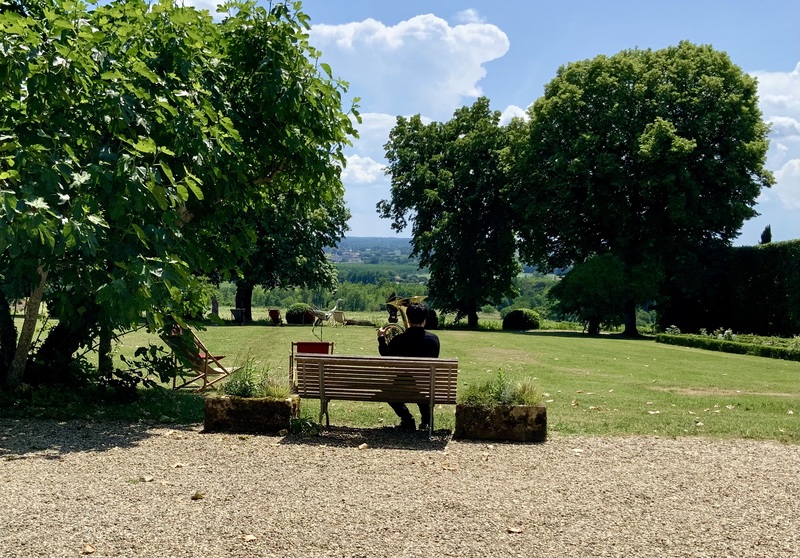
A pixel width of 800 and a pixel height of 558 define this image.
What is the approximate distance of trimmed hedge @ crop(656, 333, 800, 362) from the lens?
2355 centimetres

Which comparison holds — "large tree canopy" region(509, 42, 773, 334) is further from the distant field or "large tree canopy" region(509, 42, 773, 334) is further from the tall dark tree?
the distant field

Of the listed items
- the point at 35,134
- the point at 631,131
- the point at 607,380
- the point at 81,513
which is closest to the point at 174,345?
the point at 35,134

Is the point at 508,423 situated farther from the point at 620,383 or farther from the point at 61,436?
the point at 620,383

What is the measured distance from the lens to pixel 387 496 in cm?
611

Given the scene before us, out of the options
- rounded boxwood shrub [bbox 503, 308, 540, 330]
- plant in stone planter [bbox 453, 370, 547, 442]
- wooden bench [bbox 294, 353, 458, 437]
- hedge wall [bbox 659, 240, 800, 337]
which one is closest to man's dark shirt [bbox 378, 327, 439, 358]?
wooden bench [bbox 294, 353, 458, 437]

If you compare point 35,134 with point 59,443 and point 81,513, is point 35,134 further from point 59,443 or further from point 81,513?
point 81,513

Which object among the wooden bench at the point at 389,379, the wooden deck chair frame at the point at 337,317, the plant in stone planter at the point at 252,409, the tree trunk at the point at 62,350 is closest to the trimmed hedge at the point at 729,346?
the wooden deck chair frame at the point at 337,317

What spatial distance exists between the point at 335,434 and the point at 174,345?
128 inches

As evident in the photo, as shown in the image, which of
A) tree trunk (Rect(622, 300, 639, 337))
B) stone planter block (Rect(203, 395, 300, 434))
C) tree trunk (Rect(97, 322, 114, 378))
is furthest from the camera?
tree trunk (Rect(622, 300, 639, 337))

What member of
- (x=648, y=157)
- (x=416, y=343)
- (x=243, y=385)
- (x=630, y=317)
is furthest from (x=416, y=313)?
(x=630, y=317)

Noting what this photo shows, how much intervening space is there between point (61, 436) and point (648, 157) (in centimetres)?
3016

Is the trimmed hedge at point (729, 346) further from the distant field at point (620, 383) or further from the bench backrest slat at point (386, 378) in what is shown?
the bench backrest slat at point (386, 378)

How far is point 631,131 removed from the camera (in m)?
36.2

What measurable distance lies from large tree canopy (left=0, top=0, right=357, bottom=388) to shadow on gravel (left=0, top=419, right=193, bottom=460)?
1.32 m
